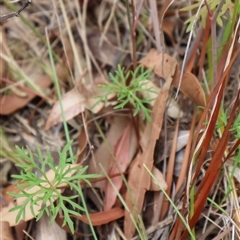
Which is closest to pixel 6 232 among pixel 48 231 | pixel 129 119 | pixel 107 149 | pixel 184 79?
pixel 48 231

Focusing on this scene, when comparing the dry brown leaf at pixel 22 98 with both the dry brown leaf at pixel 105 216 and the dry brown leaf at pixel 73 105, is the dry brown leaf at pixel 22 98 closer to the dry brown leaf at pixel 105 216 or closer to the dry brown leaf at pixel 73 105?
the dry brown leaf at pixel 73 105

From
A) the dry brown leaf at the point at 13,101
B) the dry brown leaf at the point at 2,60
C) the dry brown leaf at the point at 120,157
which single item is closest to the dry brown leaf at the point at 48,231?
the dry brown leaf at the point at 120,157

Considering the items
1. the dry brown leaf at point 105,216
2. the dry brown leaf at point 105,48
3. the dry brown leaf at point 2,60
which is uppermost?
the dry brown leaf at point 2,60

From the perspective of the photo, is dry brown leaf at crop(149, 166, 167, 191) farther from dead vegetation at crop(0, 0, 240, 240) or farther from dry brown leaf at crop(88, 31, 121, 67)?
dry brown leaf at crop(88, 31, 121, 67)

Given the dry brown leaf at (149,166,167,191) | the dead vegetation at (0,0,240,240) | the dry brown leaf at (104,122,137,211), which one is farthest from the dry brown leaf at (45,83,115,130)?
the dry brown leaf at (149,166,167,191)

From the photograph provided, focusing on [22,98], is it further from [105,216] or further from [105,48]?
[105,216]

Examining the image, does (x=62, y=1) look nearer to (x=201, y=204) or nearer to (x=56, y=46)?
(x=56, y=46)
